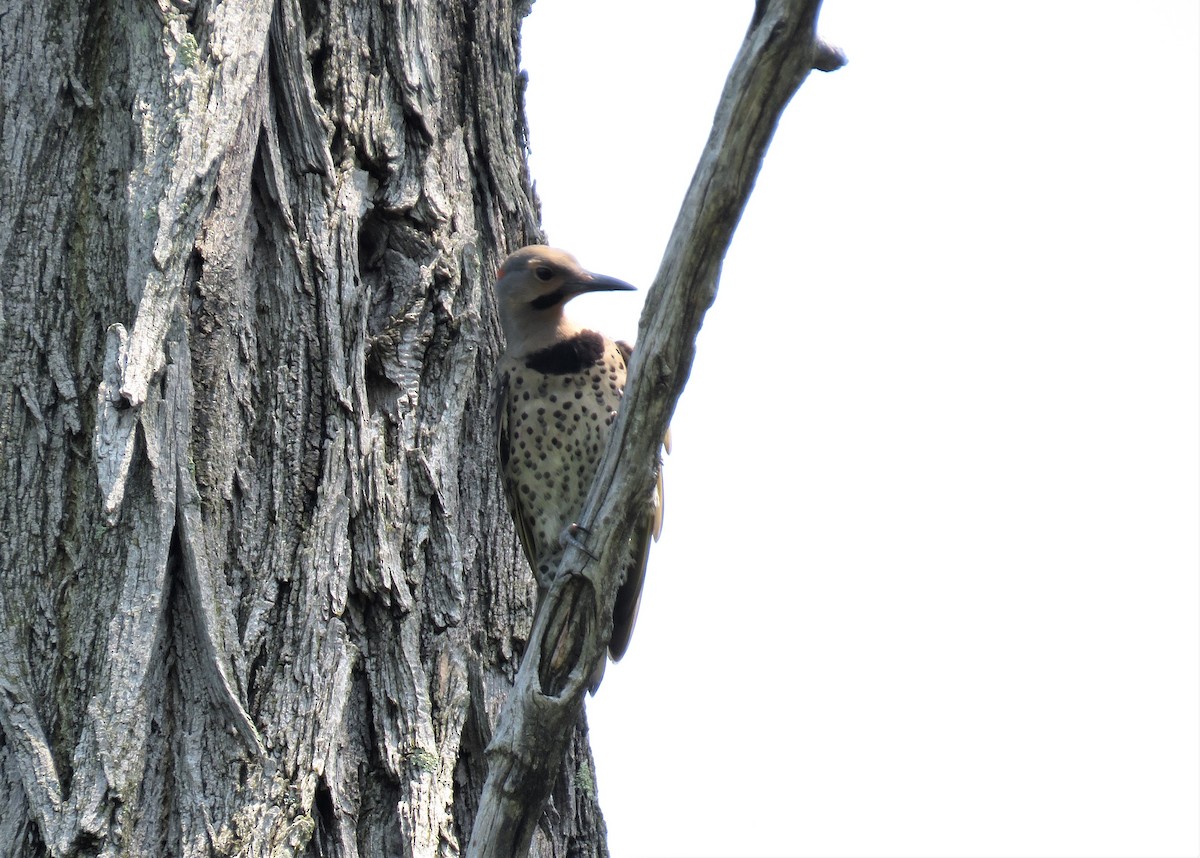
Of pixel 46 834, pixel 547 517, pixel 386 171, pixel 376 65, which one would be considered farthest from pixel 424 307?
pixel 46 834

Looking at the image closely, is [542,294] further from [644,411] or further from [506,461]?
[644,411]

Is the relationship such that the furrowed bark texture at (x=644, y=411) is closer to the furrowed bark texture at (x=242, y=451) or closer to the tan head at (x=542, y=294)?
the furrowed bark texture at (x=242, y=451)

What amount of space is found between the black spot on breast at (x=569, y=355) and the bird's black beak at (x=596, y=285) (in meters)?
0.15

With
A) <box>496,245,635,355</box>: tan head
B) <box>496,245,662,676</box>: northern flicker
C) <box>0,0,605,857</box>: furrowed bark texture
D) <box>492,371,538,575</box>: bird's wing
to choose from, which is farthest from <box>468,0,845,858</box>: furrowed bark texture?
<box>496,245,635,355</box>: tan head

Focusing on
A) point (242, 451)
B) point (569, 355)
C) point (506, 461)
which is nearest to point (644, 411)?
point (242, 451)

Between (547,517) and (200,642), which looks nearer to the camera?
(200,642)

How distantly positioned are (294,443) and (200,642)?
507mm

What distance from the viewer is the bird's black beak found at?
431 cm

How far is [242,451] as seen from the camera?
9.91 feet

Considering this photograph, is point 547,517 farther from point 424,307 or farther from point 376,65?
point 376,65

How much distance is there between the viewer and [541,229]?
4.07m

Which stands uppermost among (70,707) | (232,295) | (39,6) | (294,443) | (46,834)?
(39,6)

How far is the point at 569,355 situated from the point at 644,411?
182 centimetres

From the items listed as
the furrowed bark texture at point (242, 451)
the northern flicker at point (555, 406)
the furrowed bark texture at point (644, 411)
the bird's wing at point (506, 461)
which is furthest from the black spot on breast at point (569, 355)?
the furrowed bark texture at point (644, 411)
